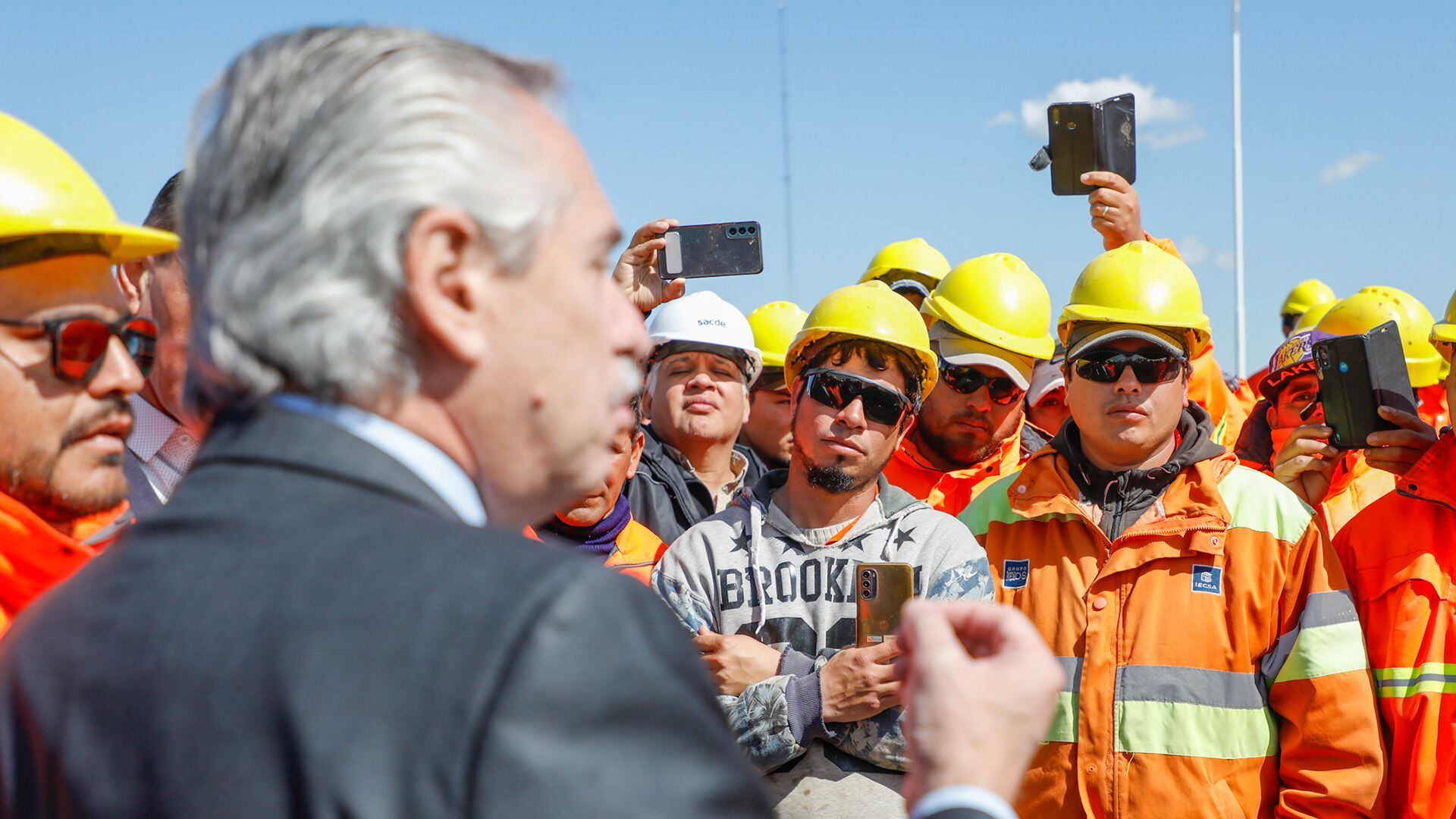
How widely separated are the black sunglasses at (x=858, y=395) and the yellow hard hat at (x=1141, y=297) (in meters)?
0.77

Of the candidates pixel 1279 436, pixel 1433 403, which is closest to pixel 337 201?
pixel 1279 436

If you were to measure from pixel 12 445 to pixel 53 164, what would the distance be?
0.56 meters

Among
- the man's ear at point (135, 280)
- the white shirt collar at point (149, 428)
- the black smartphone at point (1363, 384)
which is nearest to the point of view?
the white shirt collar at point (149, 428)

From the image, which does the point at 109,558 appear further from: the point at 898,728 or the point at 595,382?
the point at 898,728

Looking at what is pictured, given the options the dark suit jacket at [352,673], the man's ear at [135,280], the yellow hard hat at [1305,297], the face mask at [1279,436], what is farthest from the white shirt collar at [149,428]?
the yellow hard hat at [1305,297]

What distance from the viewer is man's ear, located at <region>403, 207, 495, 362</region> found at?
112 centimetres

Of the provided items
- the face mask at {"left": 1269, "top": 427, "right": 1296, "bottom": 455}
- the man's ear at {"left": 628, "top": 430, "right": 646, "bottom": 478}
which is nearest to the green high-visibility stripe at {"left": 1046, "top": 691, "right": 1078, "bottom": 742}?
the man's ear at {"left": 628, "top": 430, "right": 646, "bottom": 478}

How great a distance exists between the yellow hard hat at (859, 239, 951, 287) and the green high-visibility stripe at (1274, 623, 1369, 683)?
15.5ft

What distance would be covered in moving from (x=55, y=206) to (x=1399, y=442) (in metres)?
4.00

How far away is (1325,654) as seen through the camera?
12.1 feet

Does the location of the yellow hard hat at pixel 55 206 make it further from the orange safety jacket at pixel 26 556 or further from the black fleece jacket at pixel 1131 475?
the black fleece jacket at pixel 1131 475

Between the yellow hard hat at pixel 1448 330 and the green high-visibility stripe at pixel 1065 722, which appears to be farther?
the yellow hard hat at pixel 1448 330

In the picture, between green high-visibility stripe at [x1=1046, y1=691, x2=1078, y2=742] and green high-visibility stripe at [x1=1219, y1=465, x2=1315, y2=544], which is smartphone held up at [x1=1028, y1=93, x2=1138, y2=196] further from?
green high-visibility stripe at [x1=1046, y1=691, x2=1078, y2=742]

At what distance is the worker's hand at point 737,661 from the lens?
11.6 feet
